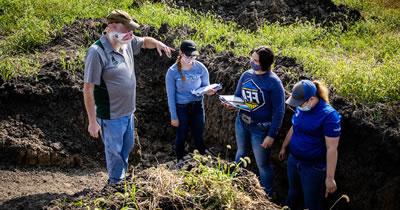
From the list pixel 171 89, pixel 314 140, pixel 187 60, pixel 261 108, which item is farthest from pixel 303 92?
pixel 171 89

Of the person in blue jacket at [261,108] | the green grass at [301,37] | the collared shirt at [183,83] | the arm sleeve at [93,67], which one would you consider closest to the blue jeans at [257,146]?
the person in blue jacket at [261,108]

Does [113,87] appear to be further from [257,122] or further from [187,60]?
[257,122]

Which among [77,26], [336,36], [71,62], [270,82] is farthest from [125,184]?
[336,36]

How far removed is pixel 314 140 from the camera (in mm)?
5000

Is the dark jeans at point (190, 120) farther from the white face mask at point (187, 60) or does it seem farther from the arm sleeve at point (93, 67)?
the arm sleeve at point (93, 67)

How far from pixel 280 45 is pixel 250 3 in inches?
117

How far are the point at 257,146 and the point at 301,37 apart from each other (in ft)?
13.4

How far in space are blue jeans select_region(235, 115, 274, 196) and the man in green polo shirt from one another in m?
1.31

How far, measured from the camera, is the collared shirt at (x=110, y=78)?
496 centimetres

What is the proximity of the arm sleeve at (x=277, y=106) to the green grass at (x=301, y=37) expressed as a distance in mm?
1565

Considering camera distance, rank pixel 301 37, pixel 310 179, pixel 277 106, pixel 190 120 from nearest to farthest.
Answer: pixel 310 179, pixel 277 106, pixel 190 120, pixel 301 37

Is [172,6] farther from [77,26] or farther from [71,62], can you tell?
[71,62]

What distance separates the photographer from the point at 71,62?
7.93m

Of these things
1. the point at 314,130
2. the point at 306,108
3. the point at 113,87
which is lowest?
the point at 314,130
